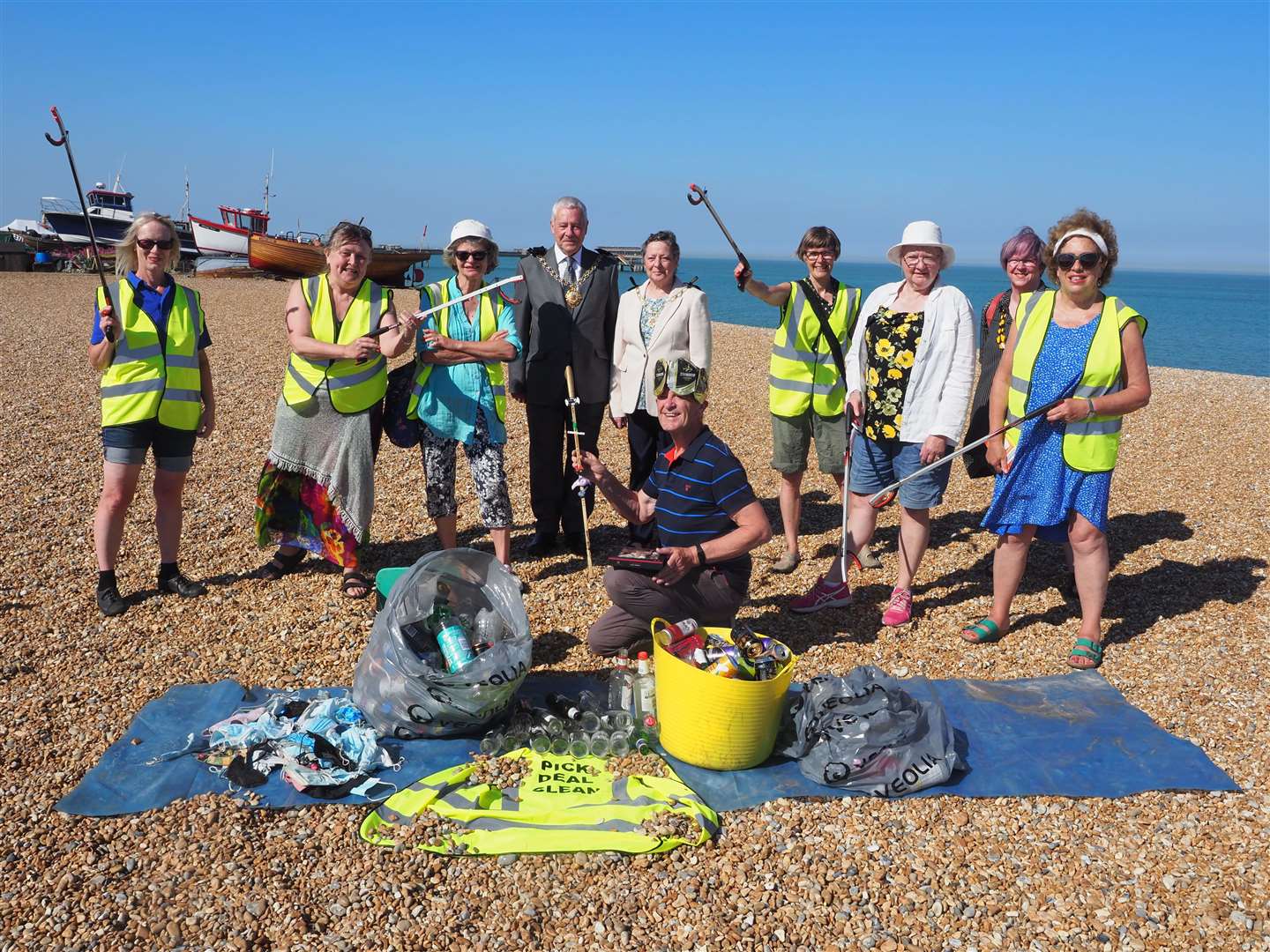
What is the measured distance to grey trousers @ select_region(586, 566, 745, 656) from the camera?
396 cm

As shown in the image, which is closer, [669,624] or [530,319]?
[669,624]

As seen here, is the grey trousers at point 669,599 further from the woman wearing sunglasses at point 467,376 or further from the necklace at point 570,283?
the necklace at point 570,283

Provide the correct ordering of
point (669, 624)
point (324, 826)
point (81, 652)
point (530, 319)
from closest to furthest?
point (324, 826)
point (669, 624)
point (81, 652)
point (530, 319)

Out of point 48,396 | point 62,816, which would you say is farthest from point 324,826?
point 48,396

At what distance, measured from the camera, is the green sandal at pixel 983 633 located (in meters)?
4.54

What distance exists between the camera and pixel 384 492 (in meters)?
6.97

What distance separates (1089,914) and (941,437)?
2207 millimetres

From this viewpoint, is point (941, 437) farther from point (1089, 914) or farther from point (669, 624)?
point (1089, 914)

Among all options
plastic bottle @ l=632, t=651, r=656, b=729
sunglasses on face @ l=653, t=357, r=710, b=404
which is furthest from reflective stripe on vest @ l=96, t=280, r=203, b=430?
plastic bottle @ l=632, t=651, r=656, b=729

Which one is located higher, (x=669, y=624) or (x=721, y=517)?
(x=721, y=517)

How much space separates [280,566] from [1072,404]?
160 inches

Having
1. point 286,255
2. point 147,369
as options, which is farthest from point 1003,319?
point 286,255

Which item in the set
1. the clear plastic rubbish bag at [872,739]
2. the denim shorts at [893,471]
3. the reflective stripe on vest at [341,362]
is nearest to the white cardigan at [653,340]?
the denim shorts at [893,471]

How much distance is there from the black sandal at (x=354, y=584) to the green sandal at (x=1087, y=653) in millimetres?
3469
